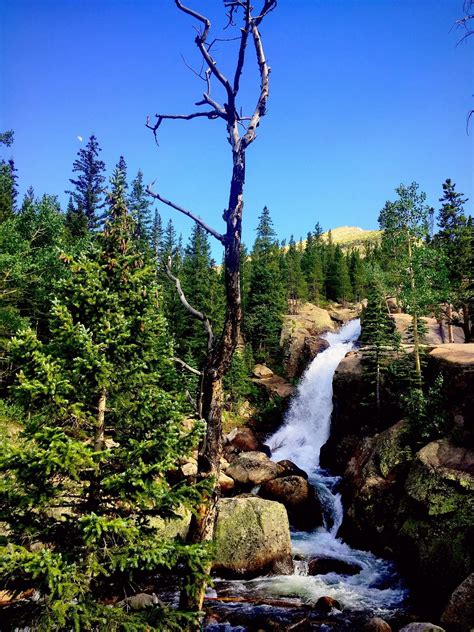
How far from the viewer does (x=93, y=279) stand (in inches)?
309

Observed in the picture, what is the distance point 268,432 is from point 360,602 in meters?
26.1

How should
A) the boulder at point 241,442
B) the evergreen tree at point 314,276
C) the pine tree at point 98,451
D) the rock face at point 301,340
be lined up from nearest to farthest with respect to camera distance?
the pine tree at point 98,451
the boulder at point 241,442
the rock face at point 301,340
the evergreen tree at point 314,276

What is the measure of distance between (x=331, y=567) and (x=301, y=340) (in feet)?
124

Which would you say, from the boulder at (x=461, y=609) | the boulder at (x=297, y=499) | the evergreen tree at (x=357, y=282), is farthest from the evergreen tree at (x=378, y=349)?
the evergreen tree at (x=357, y=282)

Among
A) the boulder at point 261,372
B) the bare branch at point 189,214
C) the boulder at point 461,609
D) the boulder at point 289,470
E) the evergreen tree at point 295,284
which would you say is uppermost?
the evergreen tree at point 295,284

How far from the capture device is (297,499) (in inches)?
854

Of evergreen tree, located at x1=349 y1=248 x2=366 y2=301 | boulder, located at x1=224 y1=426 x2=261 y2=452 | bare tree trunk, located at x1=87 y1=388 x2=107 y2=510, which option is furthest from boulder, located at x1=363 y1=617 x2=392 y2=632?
evergreen tree, located at x1=349 y1=248 x2=366 y2=301

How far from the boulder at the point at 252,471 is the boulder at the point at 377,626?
44.3 feet

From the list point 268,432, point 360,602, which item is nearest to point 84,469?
point 360,602

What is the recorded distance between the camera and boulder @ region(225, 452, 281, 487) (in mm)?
24641

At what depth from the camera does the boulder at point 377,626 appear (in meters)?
11.1

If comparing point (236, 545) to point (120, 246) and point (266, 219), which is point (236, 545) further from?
point (266, 219)

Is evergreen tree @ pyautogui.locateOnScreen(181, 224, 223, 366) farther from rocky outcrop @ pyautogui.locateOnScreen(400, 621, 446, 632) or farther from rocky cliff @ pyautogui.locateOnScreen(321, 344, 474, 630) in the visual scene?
rocky outcrop @ pyautogui.locateOnScreen(400, 621, 446, 632)

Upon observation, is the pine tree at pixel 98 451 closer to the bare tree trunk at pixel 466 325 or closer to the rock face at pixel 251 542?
the rock face at pixel 251 542
